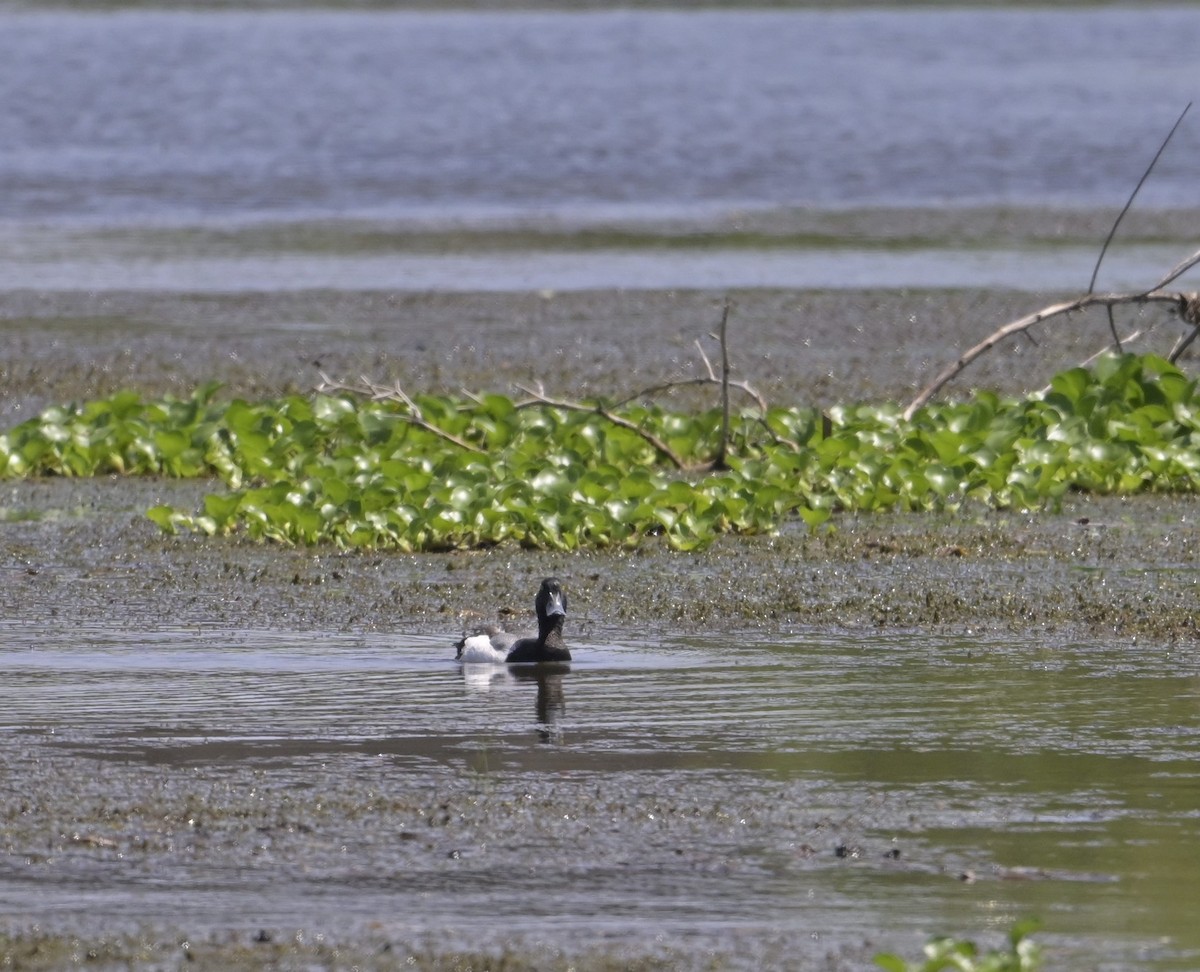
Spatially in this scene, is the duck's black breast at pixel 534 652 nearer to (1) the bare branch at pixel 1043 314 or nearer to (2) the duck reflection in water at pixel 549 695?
(2) the duck reflection in water at pixel 549 695

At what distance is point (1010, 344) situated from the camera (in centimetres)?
1600

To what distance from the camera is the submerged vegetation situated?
31.2ft

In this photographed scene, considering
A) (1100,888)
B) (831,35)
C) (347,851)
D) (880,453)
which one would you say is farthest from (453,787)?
(831,35)

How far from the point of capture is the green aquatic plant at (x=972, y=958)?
436 cm

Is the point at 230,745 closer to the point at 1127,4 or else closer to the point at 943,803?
the point at 943,803

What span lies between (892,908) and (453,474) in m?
4.93

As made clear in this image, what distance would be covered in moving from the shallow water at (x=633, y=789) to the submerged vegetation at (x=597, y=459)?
5.40 ft

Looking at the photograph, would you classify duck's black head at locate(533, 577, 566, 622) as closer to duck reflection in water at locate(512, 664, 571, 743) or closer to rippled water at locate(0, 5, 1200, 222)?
duck reflection in water at locate(512, 664, 571, 743)

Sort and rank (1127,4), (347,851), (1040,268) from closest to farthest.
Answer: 1. (347,851)
2. (1040,268)
3. (1127,4)

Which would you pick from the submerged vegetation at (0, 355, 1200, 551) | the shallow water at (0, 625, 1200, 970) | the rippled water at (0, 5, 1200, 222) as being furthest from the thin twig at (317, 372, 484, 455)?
the rippled water at (0, 5, 1200, 222)

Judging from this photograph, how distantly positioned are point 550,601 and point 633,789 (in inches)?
58.3

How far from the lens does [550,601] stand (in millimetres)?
7324

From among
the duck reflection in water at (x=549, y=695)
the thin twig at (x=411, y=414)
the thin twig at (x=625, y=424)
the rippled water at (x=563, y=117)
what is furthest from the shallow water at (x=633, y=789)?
the rippled water at (x=563, y=117)

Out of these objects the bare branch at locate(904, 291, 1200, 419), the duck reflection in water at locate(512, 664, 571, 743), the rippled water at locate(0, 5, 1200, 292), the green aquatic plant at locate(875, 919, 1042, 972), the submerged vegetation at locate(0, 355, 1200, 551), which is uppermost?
the rippled water at locate(0, 5, 1200, 292)
